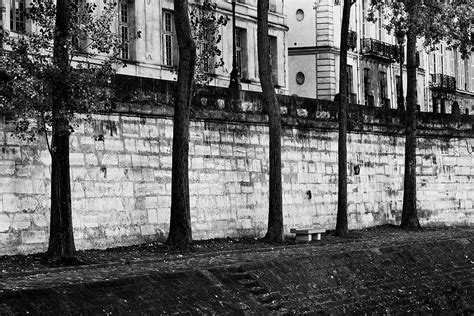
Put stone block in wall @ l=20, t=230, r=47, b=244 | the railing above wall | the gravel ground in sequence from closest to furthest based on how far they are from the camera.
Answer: the gravel ground → stone block in wall @ l=20, t=230, r=47, b=244 → the railing above wall

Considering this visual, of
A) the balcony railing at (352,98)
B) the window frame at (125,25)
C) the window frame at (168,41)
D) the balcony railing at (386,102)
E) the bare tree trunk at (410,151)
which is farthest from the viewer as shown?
the balcony railing at (386,102)

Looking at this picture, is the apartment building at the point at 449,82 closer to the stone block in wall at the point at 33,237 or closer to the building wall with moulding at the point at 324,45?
the building wall with moulding at the point at 324,45

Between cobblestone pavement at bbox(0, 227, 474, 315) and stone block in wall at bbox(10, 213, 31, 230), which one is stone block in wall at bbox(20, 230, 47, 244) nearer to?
stone block in wall at bbox(10, 213, 31, 230)

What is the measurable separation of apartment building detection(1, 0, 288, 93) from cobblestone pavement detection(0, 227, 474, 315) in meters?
10.6

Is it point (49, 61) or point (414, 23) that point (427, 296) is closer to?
point (49, 61)

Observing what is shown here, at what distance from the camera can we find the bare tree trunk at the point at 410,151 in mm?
44906

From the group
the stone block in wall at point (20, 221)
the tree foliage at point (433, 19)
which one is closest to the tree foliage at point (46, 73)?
the stone block in wall at point (20, 221)

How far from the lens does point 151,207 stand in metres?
34.2

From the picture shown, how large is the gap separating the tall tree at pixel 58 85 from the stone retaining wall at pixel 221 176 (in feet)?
5.47

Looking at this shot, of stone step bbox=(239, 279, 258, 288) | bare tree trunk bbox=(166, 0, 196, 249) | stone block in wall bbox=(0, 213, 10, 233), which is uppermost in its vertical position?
bare tree trunk bbox=(166, 0, 196, 249)

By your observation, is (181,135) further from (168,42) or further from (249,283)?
(168,42)

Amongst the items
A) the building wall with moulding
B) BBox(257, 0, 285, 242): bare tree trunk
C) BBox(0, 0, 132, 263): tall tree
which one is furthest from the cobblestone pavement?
the building wall with moulding

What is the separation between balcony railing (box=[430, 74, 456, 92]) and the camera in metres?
77.9

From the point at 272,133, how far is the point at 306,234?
316 centimetres
